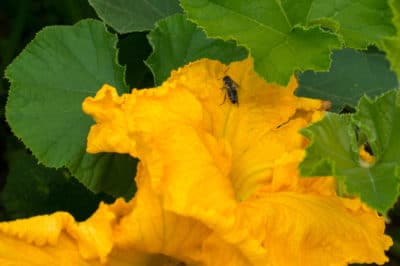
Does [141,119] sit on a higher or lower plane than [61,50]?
higher

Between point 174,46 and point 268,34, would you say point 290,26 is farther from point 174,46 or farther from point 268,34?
point 174,46

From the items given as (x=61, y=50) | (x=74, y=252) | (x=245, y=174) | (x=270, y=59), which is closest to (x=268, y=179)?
(x=245, y=174)

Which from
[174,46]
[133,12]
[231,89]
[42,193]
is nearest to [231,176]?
[231,89]

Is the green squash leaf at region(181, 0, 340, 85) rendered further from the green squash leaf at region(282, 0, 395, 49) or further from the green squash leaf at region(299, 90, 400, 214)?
the green squash leaf at region(299, 90, 400, 214)

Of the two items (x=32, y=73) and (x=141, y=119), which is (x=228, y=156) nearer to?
(x=141, y=119)

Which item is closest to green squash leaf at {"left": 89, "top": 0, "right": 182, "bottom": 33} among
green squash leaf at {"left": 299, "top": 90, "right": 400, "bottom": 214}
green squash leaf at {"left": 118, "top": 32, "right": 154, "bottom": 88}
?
green squash leaf at {"left": 118, "top": 32, "right": 154, "bottom": 88}

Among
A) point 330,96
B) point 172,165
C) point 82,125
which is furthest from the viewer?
point 330,96

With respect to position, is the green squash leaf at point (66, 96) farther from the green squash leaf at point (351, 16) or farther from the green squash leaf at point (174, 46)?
the green squash leaf at point (351, 16)

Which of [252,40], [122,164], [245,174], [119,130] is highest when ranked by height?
[252,40]
